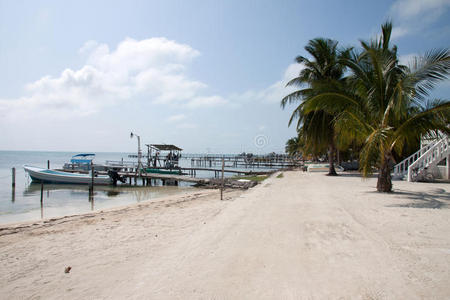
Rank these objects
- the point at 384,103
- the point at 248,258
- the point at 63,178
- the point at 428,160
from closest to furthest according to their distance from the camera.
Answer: the point at 248,258 < the point at 384,103 < the point at 428,160 < the point at 63,178

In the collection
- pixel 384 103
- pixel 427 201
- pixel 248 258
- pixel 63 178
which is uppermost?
pixel 384 103

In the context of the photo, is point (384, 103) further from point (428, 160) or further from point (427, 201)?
point (428, 160)

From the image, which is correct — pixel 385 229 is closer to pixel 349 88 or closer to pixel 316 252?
pixel 316 252

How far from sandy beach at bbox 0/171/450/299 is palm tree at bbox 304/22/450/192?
2828 millimetres

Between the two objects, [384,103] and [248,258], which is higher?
[384,103]

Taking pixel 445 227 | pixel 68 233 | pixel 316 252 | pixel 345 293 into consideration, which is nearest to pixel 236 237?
pixel 316 252

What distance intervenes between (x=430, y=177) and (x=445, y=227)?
1146cm

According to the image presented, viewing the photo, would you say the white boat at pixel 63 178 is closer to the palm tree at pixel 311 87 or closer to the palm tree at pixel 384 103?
the palm tree at pixel 311 87

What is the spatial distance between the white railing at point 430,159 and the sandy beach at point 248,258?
28.8ft

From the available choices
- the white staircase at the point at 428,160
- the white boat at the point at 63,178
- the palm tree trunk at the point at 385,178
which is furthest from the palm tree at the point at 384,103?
the white boat at the point at 63,178

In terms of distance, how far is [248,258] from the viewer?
3971 mm

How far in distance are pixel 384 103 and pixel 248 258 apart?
27.3 feet

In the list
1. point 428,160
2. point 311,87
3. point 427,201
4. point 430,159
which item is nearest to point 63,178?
point 311,87

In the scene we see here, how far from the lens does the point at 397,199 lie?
852 cm
